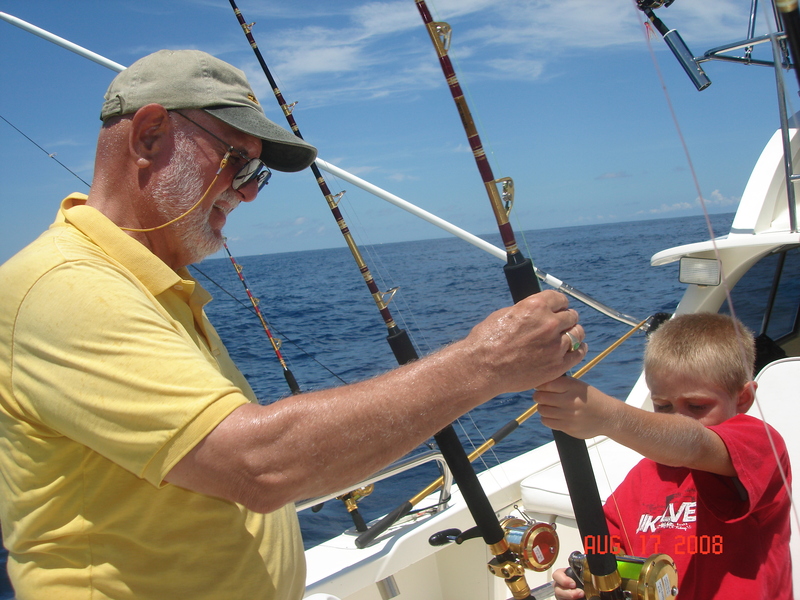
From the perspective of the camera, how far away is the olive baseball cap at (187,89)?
1.29m

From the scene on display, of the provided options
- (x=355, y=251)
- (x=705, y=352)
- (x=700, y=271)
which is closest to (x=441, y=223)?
(x=700, y=271)

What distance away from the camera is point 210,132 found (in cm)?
133

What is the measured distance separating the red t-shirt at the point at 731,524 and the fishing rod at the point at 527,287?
212 mm

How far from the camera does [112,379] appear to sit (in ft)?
3.06

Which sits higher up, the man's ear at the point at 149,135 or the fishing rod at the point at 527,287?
the man's ear at the point at 149,135

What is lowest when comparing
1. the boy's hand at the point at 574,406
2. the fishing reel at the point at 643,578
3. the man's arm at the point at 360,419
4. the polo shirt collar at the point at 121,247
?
the fishing reel at the point at 643,578

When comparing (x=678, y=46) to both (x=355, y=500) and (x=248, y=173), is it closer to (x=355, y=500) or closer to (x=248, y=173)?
(x=248, y=173)

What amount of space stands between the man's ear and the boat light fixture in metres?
2.48

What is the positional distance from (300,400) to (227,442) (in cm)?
13

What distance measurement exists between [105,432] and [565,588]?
1.27 metres

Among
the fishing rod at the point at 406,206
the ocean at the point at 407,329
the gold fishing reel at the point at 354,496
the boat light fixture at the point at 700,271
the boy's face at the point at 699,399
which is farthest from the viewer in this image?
the ocean at the point at 407,329

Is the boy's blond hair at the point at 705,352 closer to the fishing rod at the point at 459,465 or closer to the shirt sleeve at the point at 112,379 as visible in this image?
the fishing rod at the point at 459,465

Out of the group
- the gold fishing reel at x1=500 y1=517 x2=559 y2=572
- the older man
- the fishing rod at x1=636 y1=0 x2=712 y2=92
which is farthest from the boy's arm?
the fishing rod at x1=636 y1=0 x2=712 y2=92

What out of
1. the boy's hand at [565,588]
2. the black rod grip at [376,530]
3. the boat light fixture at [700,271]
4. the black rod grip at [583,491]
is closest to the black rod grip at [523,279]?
the black rod grip at [583,491]
